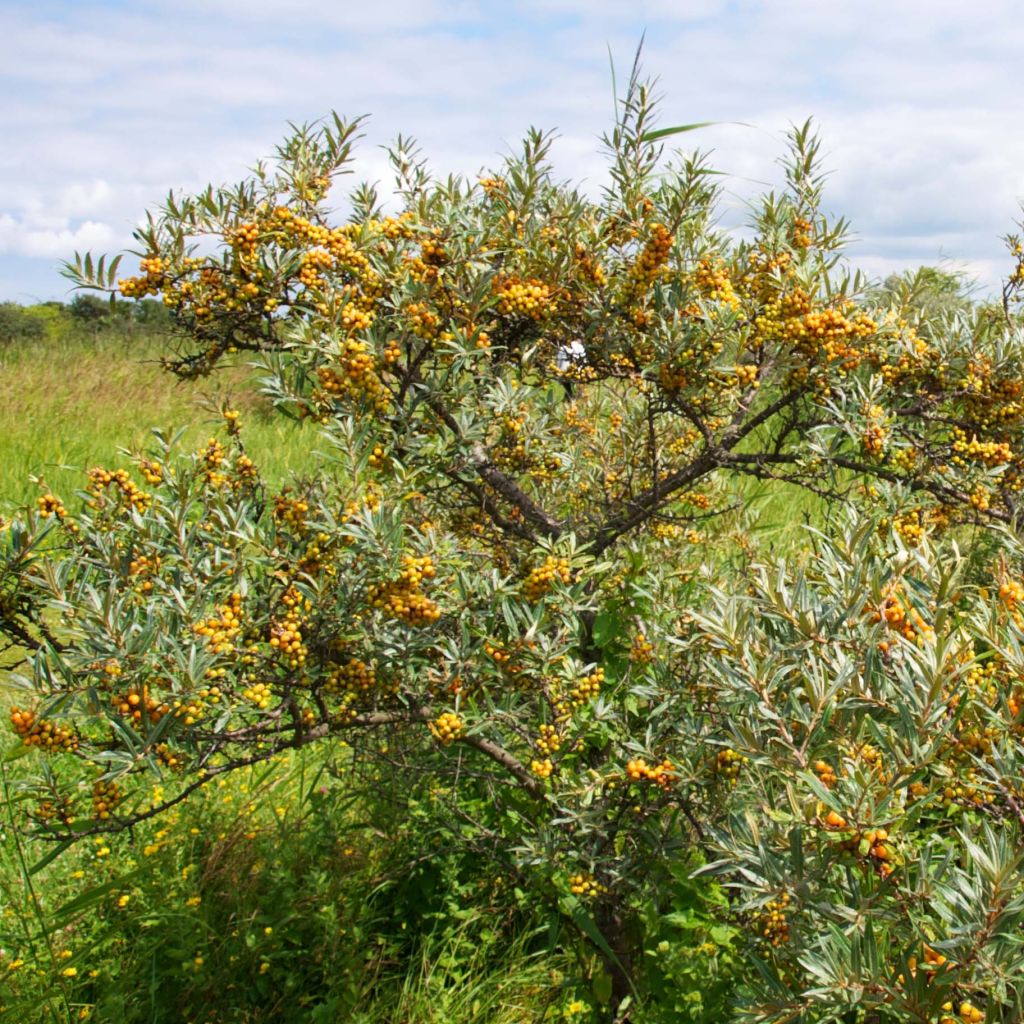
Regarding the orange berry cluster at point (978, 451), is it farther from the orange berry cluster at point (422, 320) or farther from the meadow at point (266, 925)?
the meadow at point (266, 925)

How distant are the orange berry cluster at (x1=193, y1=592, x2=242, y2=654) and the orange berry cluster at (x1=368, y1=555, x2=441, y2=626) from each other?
9.8 inches

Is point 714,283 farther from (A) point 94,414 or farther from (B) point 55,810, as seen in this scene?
(A) point 94,414

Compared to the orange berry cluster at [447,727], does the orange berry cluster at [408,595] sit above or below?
above

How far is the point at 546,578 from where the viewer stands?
6.50 feet

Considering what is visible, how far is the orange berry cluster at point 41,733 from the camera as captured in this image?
152cm

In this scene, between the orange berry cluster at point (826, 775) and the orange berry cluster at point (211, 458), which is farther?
the orange berry cluster at point (211, 458)

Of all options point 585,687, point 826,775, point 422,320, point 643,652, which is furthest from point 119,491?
point 826,775

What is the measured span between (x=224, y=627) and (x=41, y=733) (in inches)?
13.3

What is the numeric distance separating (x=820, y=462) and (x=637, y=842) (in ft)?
3.46

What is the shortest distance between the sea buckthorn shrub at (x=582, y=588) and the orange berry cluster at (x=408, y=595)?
12 mm

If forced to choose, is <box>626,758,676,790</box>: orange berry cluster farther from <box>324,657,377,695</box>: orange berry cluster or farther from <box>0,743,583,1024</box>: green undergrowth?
<box>0,743,583,1024</box>: green undergrowth

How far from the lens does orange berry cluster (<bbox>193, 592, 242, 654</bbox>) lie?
1577 mm

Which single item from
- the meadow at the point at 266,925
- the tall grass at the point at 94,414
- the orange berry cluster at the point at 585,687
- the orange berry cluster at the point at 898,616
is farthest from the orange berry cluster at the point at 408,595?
the tall grass at the point at 94,414

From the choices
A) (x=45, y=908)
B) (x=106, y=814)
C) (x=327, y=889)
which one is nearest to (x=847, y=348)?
(x=106, y=814)
